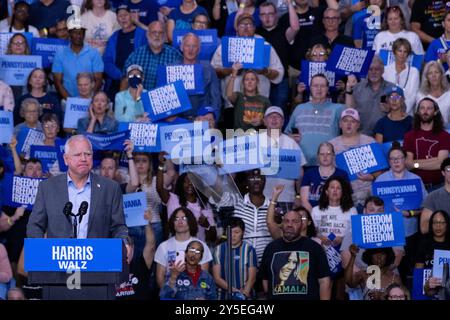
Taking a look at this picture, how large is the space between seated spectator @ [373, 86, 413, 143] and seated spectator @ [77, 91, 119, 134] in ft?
8.91

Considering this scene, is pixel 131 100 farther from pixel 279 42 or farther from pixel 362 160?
pixel 362 160

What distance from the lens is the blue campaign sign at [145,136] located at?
1364 centimetres

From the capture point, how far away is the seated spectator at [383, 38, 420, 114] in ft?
46.9

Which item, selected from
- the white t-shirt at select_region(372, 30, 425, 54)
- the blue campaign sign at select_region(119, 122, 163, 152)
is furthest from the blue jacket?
the white t-shirt at select_region(372, 30, 425, 54)

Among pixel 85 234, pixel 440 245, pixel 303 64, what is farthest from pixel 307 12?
pixel 85 234

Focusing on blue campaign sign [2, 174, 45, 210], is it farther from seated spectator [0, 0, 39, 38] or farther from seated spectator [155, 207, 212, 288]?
seated spectator [0, 0, 39, 38]

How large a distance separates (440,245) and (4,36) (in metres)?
5.65

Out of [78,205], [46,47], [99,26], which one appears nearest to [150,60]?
[99,26]

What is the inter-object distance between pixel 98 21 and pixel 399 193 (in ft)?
15.0

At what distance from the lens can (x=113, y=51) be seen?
15.3 meters

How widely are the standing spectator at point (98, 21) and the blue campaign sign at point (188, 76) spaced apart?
1.54m

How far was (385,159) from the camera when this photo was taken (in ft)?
43.7

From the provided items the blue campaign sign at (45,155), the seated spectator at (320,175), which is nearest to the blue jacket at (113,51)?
the blue campaign sign at (45,155)

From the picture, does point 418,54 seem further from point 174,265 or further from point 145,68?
point 174,265
